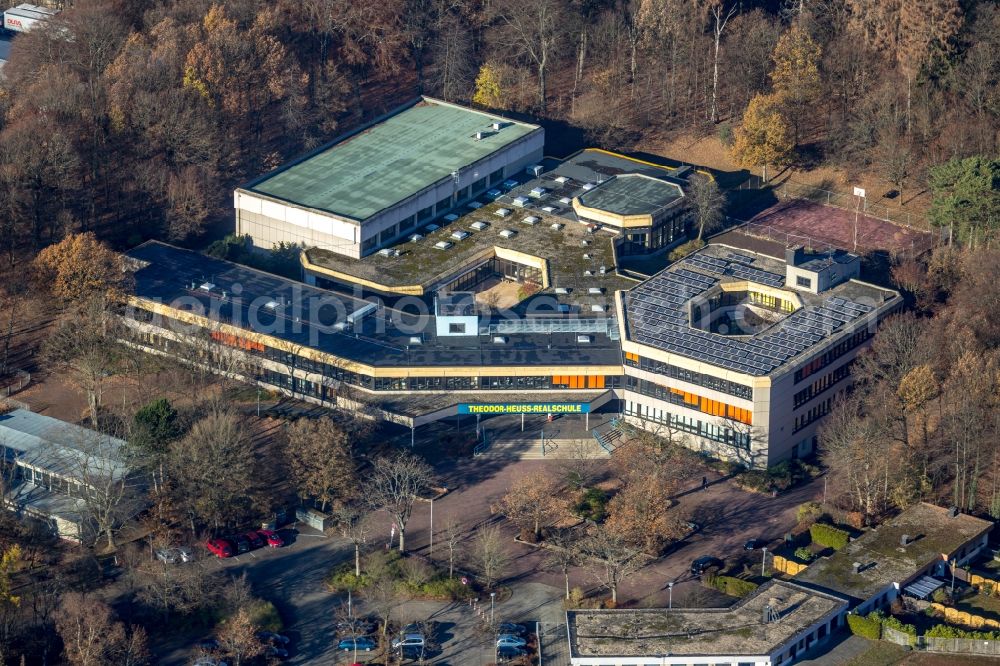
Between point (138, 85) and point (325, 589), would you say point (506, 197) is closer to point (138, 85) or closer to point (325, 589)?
point (138, 85)

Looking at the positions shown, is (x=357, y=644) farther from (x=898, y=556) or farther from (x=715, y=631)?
(x=898, y=556)

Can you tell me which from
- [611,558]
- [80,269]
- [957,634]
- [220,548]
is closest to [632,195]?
[80,269]

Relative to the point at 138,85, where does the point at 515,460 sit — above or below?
below

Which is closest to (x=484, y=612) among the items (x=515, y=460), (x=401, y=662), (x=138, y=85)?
(x=401, y=662)

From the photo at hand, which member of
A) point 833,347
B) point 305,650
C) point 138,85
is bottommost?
point 305,650

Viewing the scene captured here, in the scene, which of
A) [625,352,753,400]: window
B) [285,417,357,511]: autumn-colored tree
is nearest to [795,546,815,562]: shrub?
[625,352,753,400]: window

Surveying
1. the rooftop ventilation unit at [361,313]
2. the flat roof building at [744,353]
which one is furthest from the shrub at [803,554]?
the rooftop ventilation unit at [361,313]
